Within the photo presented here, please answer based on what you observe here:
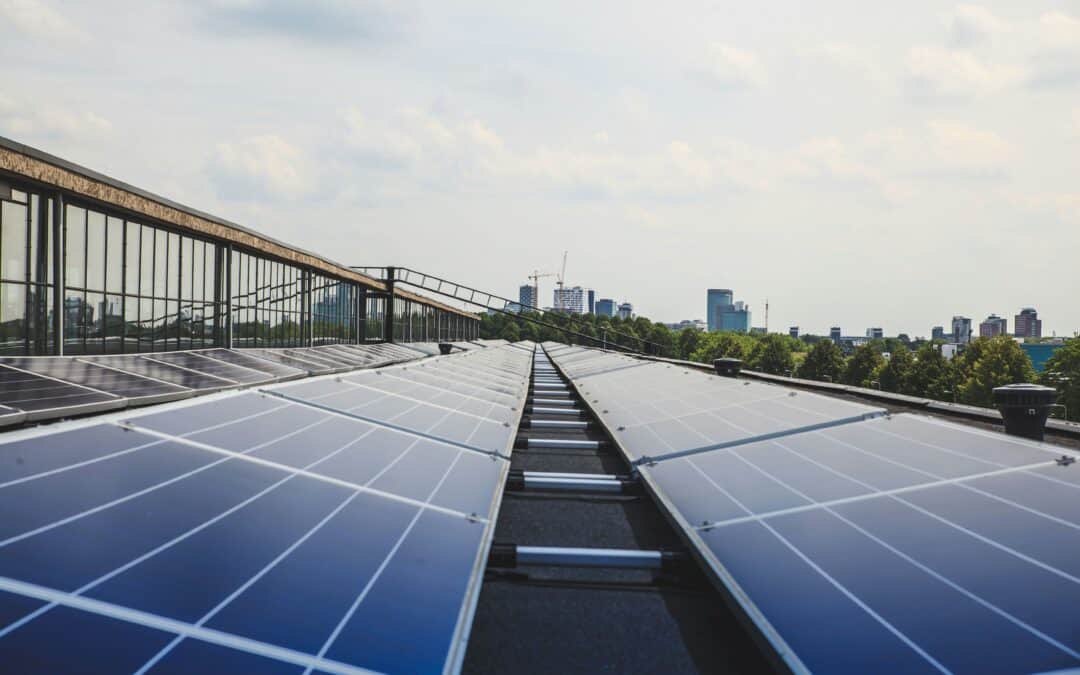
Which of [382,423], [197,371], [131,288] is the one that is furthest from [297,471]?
[131,288]

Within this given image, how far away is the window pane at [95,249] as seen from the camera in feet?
85.1

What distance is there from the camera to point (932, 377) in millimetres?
111375

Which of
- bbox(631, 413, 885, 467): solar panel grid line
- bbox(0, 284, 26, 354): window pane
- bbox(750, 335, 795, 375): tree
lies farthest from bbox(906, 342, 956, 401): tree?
bbox(0, 284, 26, 354): window pane

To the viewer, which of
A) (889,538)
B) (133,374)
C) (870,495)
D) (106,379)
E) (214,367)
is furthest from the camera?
(214,367)

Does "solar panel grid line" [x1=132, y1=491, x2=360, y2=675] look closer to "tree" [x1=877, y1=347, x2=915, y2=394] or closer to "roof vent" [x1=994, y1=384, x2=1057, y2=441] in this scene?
"roof vent" [x1=994, y1=384, x2=1057, y2=441]

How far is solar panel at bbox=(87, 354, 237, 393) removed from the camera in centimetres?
1443

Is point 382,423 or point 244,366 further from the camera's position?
point 244,366

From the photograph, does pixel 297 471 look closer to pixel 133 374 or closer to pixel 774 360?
pixel 133 374

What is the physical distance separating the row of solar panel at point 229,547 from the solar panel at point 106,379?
6203mm

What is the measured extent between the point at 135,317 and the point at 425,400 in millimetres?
25957

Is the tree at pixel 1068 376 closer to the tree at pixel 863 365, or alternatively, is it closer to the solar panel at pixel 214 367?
the tree at pixel 863 365

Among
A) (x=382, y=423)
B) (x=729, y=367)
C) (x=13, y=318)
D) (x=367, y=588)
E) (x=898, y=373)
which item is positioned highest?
(x=13, y=318)

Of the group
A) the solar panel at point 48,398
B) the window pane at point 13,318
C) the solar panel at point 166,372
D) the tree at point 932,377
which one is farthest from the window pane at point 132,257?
the tree at point 932,377

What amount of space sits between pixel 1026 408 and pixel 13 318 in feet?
95.1
